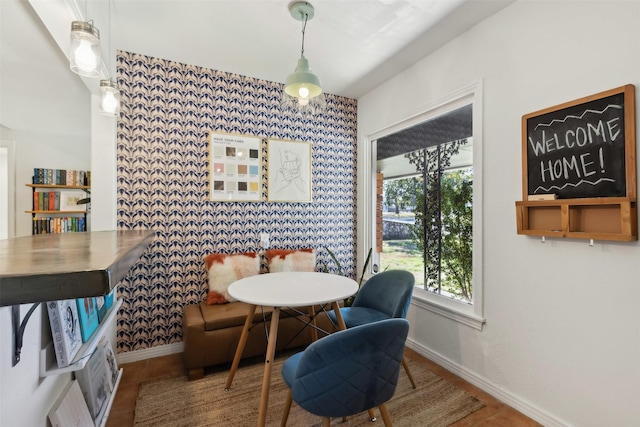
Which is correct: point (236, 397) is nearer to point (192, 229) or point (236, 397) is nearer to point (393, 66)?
point (192, 229)

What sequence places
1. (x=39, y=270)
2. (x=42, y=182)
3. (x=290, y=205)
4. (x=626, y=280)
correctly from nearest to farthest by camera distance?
(x=39, y=270) < (x=626, y=280) < (x=290, y=205) < (x=42, y=182)

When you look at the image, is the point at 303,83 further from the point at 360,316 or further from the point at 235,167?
the point at 360,316

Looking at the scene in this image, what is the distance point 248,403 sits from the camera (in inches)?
79.3

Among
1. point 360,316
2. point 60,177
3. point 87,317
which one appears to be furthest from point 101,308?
point 60,177

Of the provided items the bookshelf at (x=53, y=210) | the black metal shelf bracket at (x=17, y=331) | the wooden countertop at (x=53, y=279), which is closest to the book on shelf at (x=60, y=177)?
the bookshelf at (x=53, y=210)

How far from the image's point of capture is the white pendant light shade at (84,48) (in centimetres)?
128

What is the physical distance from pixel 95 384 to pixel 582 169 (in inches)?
116

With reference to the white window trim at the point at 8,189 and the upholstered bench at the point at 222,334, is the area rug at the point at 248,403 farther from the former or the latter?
the white window trim at the point at 8,189

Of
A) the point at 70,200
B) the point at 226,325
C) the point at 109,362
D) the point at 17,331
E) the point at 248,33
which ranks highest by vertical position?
the point at 248,33

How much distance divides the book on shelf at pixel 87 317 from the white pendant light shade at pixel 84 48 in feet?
3.37

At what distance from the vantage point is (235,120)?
3.01m

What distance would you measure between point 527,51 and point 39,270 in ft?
8.39

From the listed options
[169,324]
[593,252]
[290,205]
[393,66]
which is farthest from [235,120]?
[593,252]

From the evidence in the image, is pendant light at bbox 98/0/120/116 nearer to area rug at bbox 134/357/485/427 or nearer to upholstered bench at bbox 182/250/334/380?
upholstered bench at bbox 182/250/334/380
